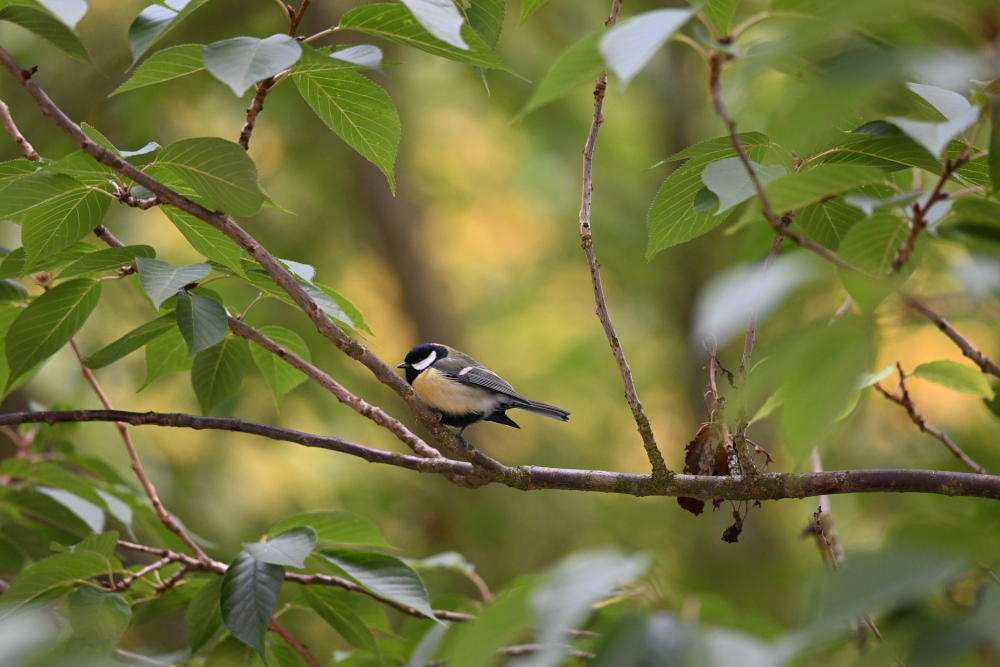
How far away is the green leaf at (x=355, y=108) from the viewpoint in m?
1.25

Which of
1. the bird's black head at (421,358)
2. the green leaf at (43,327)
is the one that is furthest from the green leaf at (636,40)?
the bird's black head at (421,358)

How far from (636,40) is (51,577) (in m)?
1.34

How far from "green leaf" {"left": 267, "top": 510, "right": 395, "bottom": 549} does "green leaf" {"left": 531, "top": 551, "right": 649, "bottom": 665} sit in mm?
946

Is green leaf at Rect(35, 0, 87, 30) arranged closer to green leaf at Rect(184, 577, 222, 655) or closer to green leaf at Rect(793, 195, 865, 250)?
green leaf at Rect(184, 577, 222, 655)

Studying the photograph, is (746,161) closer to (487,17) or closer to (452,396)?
(487,17)

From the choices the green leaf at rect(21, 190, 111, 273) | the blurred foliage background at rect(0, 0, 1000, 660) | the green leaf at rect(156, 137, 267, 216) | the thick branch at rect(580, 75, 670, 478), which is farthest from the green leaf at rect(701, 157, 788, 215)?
the blurred foliage background at rect(0, 0, 1000, 660)

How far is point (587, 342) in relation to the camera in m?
4.71

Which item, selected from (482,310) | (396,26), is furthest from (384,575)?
(482,310)

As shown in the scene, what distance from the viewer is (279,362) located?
1609mm

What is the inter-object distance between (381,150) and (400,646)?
1.04m

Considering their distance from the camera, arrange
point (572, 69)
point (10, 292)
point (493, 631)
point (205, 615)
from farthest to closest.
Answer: point (10, 292) < point (205, 615) < point (572, 69) < point (493, 631)

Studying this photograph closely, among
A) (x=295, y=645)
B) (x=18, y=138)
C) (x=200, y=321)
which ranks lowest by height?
(x=295, y=645)

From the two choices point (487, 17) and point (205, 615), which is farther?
point (205, 615)

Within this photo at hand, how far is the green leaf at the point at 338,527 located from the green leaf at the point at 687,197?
798mm
